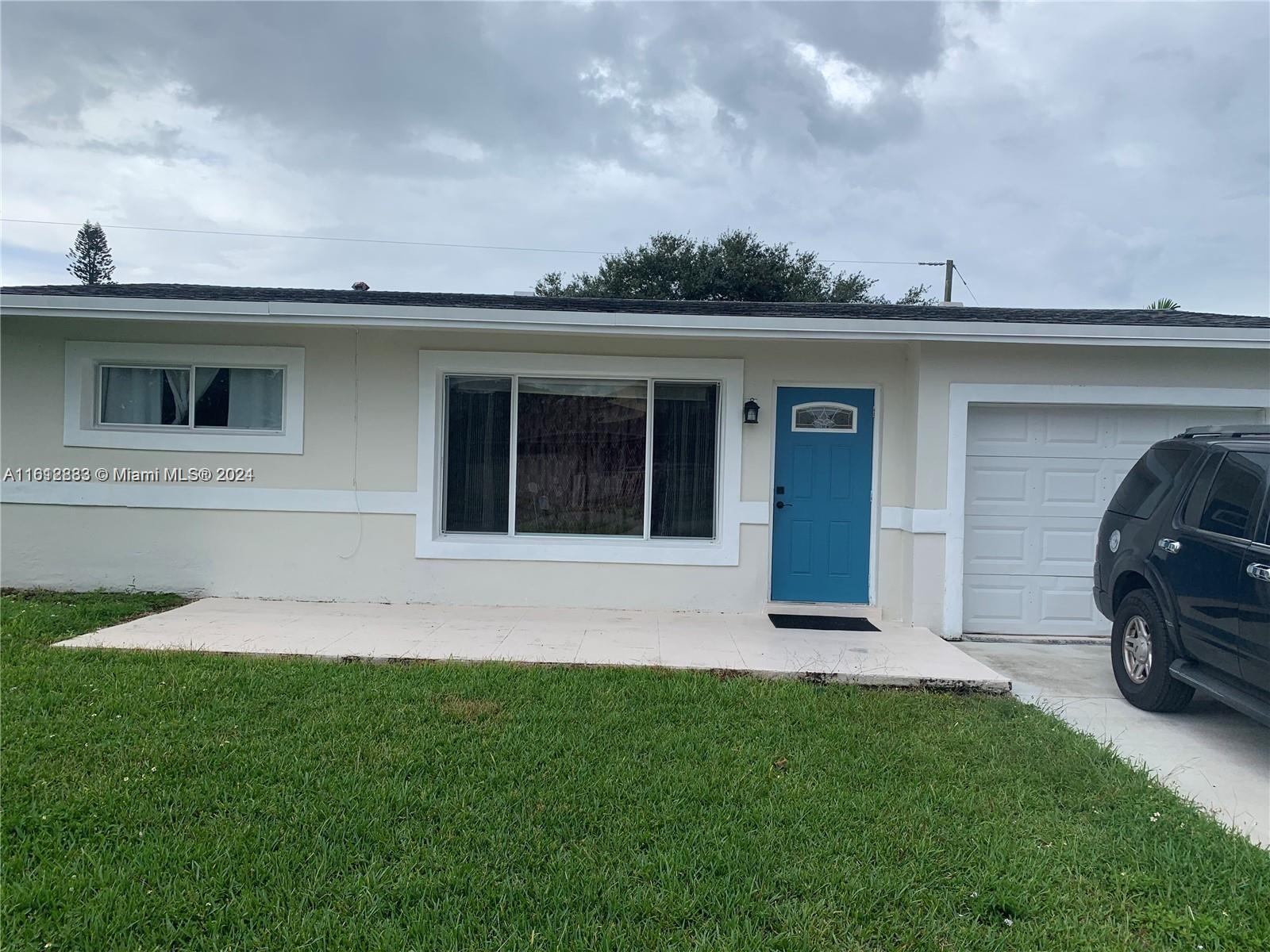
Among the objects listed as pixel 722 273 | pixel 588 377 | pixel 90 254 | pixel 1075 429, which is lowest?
pixel 1075 429

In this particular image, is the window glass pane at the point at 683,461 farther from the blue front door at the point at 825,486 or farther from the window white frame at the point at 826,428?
the window white frame at the point at 826,428

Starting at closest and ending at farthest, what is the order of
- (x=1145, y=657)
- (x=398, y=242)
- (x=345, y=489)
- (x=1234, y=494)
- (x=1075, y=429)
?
(x=1234, y=494), (x=1145, y=657), (x=1075, y=429), (x=345, y=489), (x=398, y=242)

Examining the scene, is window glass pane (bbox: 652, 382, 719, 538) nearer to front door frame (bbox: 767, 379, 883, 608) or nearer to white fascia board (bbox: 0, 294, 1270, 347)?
front door frame (bbox: 767, 379, 883, 608)

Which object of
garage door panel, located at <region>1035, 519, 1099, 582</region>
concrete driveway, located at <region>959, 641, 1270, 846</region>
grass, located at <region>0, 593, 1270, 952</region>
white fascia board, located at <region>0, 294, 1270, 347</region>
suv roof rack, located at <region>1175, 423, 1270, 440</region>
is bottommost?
concrete driveway, located at <region>959, 641, 1270, 846</region>

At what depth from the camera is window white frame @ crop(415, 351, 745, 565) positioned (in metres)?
7.38

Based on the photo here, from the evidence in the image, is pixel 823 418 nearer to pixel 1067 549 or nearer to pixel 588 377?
pixel 588 377

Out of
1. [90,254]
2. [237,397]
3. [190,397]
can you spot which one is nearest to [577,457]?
[237,397]

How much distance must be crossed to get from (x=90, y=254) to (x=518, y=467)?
181 feet

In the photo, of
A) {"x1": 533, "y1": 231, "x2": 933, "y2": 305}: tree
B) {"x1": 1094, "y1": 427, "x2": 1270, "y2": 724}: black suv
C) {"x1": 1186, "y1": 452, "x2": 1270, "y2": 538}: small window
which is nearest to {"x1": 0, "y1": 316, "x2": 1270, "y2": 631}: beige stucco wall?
{"x1": 1094, "y1": 427, "x2": 1270, "y2": 724}: black suv

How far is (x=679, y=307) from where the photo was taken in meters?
7.85

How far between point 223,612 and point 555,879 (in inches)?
212

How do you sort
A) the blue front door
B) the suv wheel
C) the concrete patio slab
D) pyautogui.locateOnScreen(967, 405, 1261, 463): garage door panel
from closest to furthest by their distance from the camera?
the suv wheel
the concrete patio slab
pyautogui.locateOnScreen(967, 405, 1261, 463): garage door panel
the blue front door

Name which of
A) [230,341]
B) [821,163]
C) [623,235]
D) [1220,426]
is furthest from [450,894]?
[623,235]

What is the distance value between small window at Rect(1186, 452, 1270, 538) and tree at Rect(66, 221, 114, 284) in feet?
193
